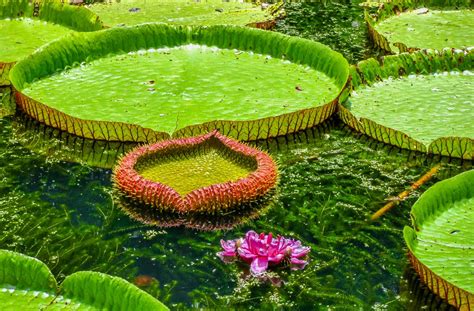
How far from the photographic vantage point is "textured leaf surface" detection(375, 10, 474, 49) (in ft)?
24.1

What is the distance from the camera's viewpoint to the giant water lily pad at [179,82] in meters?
5.30

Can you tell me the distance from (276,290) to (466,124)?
2.27 meters

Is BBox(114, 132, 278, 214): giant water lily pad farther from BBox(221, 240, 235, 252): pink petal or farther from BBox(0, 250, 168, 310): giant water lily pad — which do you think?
BBox(0, 250, 168, 310): giant water lily pad

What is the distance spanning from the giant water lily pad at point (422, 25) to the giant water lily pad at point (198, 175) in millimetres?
2560

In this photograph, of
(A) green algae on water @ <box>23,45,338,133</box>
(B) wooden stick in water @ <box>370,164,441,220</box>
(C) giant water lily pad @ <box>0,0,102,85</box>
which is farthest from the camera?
(C) giant water lily pad @ <box>0,0,102,85</box>

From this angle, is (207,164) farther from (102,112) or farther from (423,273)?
(423,273)

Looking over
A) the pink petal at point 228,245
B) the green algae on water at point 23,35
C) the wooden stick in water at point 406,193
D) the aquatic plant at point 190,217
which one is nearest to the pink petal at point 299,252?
the pink petal at point 228,245

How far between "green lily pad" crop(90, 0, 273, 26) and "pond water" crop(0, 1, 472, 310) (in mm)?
2585

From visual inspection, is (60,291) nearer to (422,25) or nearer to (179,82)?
(179,82)

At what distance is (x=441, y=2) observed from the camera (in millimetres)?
8859

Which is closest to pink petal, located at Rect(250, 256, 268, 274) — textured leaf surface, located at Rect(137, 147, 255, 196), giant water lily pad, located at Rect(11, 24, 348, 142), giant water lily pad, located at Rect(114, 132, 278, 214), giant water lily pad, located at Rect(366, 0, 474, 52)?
giant water lily pad, located at Rect(114, 132, 278, 214)

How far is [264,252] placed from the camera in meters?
3.90

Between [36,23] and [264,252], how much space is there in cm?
467

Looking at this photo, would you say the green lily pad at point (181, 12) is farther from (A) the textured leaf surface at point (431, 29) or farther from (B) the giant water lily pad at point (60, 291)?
(B) the giant water lily pad at point (60, 291)
